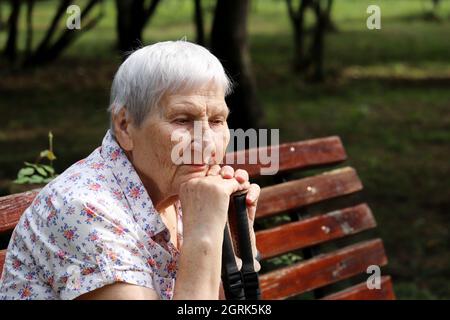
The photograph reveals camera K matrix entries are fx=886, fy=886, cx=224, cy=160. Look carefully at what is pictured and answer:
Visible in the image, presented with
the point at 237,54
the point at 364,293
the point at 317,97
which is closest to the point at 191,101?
the point at 364,293

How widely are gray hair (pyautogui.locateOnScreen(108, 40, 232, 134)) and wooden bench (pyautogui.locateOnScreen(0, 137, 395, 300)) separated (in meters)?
0.97

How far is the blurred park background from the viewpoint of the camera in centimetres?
734

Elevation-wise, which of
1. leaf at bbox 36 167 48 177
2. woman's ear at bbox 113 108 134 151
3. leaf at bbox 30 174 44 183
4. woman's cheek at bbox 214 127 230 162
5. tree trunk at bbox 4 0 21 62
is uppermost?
woman's ear at bbox 113 108 134 151

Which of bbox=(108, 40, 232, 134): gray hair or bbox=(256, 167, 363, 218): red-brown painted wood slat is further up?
bbox=(108, 40, 232, 134): gray hair

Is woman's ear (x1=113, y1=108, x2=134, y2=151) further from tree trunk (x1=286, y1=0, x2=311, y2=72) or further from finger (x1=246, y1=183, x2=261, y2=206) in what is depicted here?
tree trunk (x1=286, y1=0, x2=311, y2=72)

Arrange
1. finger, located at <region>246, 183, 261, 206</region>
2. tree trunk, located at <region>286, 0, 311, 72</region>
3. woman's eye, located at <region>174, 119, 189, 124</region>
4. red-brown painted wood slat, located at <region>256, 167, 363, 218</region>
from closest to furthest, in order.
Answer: woman's eye, located at <region>174, 119, 189, 124</region>
finger, located at <region>246, 183, 261, 206</region>
red-brown painted wood slat, located at <region>256, 167, 363, 218</region>
tree trunk, located at <region>286, 0, 311, 72</region>

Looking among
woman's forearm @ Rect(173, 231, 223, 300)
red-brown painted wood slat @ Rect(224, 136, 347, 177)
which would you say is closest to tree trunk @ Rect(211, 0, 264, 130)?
red-brown painted wood slat @ Rect(224, 136, 347, 177)

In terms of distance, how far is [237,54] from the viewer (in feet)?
26.5

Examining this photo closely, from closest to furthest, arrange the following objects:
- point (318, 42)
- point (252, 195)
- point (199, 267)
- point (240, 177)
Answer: point (199, 267)
point (240, 177)
point (252, 195)
point (318, 42)

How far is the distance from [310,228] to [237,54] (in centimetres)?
470

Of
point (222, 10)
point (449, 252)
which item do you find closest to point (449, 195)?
point (449, 252)

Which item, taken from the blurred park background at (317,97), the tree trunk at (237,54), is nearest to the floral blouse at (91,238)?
the blurred park background at (317,97)

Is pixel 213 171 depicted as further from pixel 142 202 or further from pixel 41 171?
pixel 41 171
